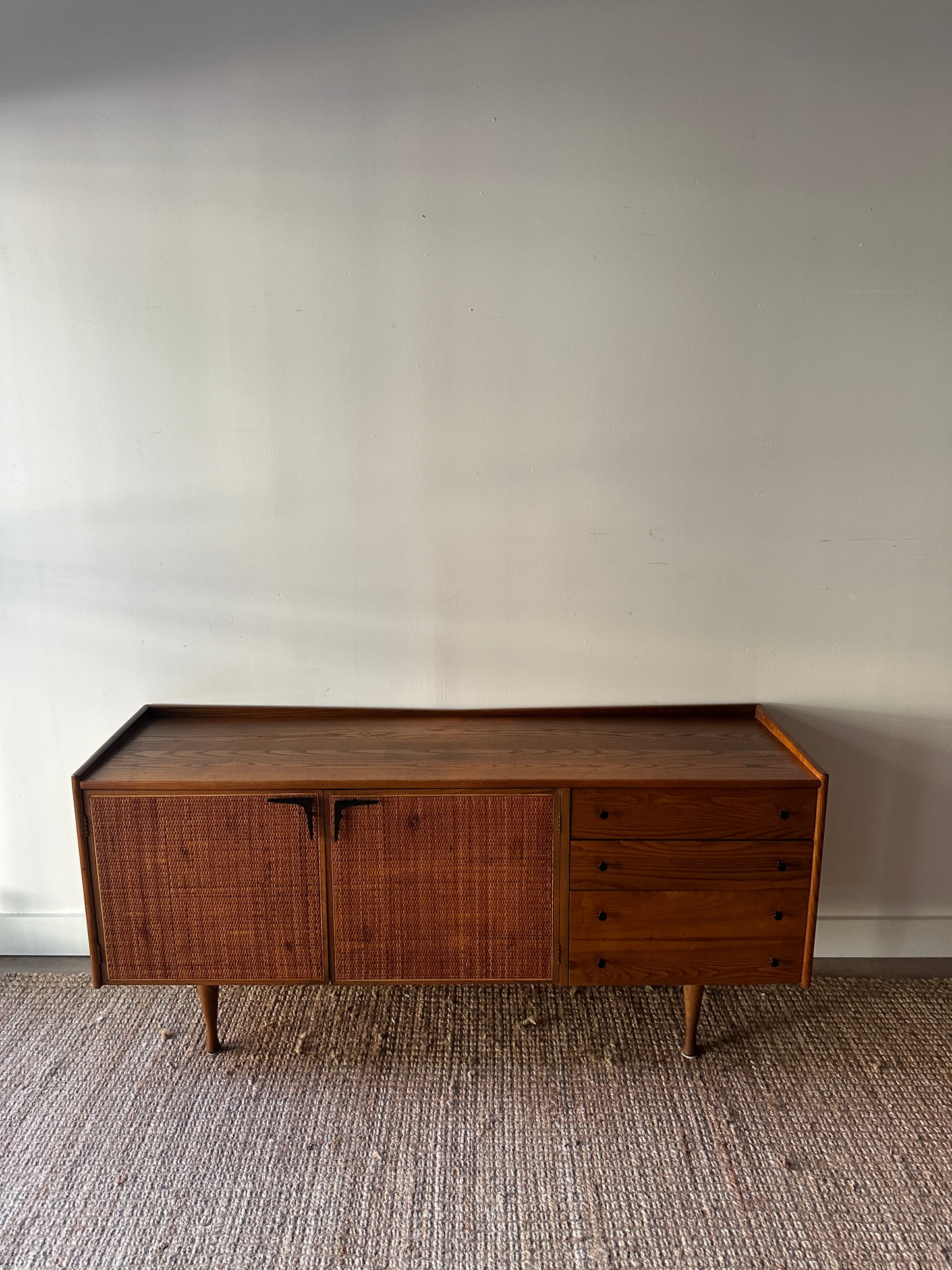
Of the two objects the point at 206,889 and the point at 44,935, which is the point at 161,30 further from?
the point at 44,935

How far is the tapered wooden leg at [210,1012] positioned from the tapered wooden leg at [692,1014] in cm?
2

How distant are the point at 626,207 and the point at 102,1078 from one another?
6.68 ft

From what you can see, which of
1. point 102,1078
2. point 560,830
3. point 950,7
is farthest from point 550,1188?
point 950,7

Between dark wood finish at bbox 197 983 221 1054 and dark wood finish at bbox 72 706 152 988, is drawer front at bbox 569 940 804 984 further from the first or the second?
dark wood finish at bbox 72 706 152 988

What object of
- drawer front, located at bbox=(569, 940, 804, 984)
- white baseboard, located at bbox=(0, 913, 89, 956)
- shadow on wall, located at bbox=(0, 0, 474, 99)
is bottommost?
white baseboard, located at bbox=(0, 913, 89, 956)

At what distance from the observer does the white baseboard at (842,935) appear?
7.43ft

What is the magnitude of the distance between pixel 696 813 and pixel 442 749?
0.52 metres

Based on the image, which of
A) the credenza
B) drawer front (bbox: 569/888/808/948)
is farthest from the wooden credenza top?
drawer front (bbox: 569/888/808/948)


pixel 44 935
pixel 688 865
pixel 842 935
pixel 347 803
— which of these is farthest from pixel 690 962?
pixel 44 935

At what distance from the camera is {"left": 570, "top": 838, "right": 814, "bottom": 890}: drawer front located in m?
1.80

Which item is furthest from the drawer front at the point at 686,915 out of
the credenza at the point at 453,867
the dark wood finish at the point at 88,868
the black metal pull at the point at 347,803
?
Result: the dark wood finish at the point at 88,868

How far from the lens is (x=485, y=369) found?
1.99 meters

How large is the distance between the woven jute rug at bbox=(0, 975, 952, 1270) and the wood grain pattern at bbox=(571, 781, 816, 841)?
1.72 feet

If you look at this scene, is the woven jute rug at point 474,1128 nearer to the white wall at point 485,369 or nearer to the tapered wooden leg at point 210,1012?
the tapered wooden leg at point 210,1012
